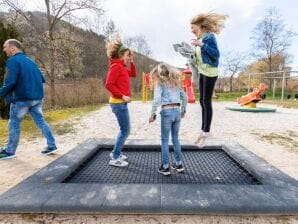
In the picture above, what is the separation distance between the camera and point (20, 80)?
3.80 m

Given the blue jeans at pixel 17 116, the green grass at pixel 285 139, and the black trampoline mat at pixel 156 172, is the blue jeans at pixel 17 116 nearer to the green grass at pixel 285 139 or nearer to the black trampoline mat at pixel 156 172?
the black trampoline mat at pixel 156 172

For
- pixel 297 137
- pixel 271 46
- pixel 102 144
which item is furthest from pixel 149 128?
pixel 271 46

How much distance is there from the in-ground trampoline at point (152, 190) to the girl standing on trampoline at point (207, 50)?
75cm

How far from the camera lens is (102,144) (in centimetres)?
452

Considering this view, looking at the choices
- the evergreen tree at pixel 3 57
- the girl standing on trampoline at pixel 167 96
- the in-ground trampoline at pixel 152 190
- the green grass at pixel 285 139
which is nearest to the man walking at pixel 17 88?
the in-ground trampoline at pixel 152 190

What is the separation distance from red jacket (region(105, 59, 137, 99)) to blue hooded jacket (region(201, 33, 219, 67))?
88 cm

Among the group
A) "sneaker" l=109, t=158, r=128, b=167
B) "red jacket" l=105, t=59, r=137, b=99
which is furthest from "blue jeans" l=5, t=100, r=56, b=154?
"red jacket" l=105, t=59, r=137, b=99

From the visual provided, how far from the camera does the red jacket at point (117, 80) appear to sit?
10.4 ft

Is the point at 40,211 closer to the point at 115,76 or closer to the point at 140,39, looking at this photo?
the point at 115,76

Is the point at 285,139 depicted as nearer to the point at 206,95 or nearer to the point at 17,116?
the point at 206,95

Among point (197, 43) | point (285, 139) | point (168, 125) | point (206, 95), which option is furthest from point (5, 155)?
point (285, 139)

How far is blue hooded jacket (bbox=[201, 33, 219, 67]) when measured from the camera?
3.05 meters

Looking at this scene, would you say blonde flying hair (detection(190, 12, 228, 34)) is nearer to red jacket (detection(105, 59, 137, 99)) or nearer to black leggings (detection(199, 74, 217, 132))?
black leggings (detection(199, 74, 217, 132))

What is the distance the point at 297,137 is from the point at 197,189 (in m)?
4.46
